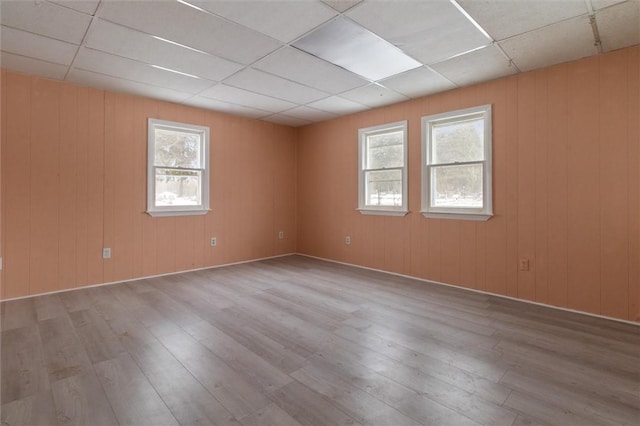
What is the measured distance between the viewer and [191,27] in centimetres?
260

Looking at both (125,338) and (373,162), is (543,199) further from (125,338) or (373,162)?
(125,338)

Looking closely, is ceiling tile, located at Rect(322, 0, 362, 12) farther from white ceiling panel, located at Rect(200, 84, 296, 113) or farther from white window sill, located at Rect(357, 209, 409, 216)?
white window sill, located at Rect(357, 209, 409, 216)

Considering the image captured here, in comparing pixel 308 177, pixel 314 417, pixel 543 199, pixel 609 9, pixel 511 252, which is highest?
pixel 609 9

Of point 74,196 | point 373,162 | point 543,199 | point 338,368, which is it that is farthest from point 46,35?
point 543,199

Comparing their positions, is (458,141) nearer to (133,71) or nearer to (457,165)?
(457,165)

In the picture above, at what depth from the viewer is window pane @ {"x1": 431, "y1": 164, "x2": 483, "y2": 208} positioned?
154 inches

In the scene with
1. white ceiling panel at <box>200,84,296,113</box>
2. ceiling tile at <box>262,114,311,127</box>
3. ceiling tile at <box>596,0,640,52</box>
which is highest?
ceiling tile at <box>262,114,311,127</box>

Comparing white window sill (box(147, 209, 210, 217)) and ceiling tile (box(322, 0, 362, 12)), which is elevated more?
ceiling tile (box(322, 0, 362, 12))

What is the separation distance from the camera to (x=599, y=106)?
3.03 meters

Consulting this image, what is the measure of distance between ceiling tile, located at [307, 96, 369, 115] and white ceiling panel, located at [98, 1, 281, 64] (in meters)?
1.60

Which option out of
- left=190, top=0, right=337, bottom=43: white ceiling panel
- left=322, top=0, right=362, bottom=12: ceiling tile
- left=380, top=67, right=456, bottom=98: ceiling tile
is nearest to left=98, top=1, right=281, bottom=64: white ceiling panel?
left=190, top=0, right=337, bottom=43: white ceiling panel

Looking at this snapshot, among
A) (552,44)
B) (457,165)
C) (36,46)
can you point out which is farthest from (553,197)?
(36,46)

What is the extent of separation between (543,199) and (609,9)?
1739mm

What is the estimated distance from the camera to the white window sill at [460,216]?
3.80 metres
